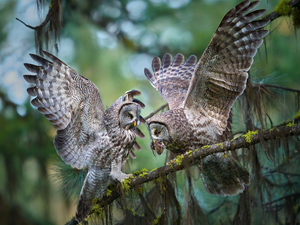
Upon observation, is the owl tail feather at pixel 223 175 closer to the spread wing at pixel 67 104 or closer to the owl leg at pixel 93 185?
the owl leg at pixel 93 185

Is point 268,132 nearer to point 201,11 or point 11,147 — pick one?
point 11,147

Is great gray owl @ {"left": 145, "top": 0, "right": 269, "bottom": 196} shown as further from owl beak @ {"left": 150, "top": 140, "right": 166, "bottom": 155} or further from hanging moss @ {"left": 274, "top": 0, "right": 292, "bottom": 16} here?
hanging moss @ {"left": 274, "top": 0, "right": 292, "bottom": 16}

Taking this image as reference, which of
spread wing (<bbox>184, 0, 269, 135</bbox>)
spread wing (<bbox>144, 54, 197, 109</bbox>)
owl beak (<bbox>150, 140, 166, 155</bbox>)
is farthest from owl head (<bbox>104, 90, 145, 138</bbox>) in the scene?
spread wing (<bbox>144, 54, 197, 109</bbox>)

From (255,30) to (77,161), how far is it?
6.40ft

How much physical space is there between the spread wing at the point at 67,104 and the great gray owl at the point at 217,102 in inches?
22.5

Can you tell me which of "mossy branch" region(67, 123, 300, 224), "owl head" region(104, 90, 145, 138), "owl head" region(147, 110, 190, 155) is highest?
"owl head" region(104, 90, 145, 138)

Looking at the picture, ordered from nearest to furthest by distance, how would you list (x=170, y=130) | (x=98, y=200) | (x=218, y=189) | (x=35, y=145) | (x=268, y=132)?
(x=268, y=132)
(x=98, y=200)
(x=170, y=130)
(x=218, y=189)
(x=35, y=145)

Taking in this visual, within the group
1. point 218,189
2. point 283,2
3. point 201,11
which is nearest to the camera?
point 283,2

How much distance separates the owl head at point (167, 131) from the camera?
302 cm

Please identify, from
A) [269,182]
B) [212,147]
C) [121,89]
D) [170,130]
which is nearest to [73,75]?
[170,130]

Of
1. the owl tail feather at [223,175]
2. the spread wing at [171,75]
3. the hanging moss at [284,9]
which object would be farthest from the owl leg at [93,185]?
the hanging moss at [284,9]

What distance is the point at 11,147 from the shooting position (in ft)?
15.1

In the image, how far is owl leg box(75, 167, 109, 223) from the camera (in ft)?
9.89

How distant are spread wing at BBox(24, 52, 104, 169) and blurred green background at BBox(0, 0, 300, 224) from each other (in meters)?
0.72
